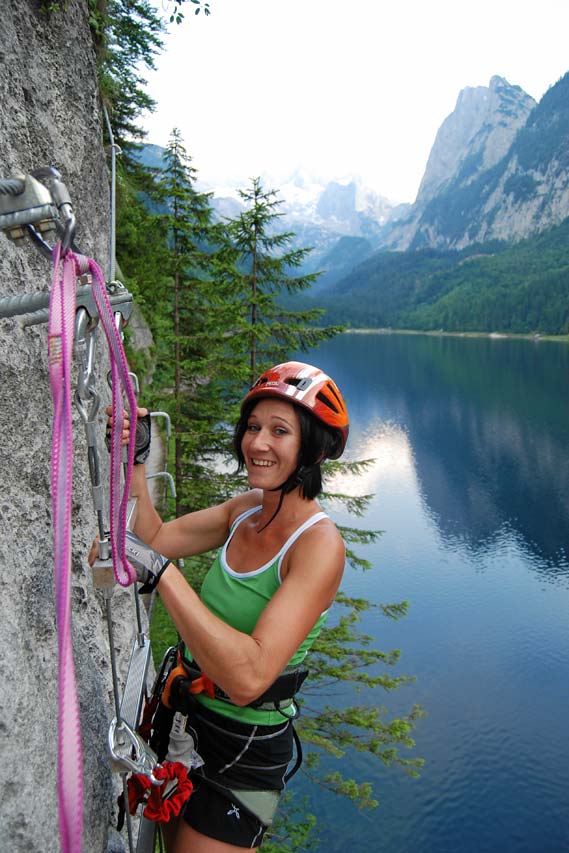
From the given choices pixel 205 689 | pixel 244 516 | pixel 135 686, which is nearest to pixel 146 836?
pixel 135 686

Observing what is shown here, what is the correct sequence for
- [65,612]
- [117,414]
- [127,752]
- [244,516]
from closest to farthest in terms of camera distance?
[65,612], [117,414], [127,752], [244,516]

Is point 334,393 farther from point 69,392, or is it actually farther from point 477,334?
point 477,334

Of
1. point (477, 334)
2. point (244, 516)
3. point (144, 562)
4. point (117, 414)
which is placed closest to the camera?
point (117, 414)

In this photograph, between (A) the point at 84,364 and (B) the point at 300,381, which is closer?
(A) the point at 84,364

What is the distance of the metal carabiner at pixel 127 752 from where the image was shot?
→ 2143 mm

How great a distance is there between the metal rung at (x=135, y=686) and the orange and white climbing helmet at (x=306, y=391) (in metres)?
1.21

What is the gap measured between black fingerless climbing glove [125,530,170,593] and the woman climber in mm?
Result: 329

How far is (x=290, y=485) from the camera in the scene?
2.63m

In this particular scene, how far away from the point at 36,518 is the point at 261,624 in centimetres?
92

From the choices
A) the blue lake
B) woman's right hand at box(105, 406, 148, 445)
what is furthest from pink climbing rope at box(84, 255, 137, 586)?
Result: the blue lake

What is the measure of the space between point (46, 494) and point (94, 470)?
840 mm

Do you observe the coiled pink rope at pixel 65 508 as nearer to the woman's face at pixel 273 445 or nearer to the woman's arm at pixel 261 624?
the woman's arm at pixel 261 624

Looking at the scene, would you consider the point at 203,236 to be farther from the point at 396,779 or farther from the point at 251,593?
the point at 396,779

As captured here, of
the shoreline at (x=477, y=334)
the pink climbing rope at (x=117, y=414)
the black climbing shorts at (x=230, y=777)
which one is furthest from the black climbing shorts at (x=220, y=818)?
the shoreline at (x=477, y=334)
